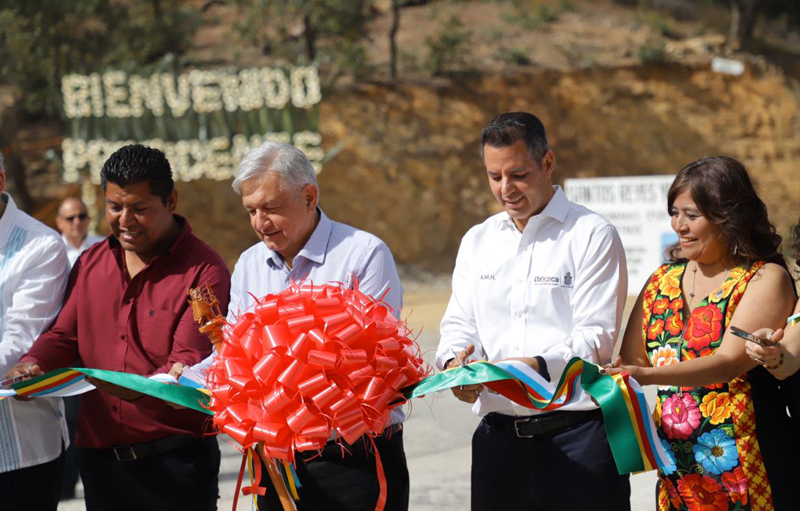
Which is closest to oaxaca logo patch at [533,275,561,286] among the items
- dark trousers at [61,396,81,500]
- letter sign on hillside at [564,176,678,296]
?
dark trousers at [61,396,81,500]

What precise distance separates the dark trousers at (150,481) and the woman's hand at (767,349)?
6.48 ft

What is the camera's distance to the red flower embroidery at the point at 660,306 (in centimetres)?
302

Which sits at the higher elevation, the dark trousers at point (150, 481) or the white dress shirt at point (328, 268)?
the white dress shirt at point (328, 268)

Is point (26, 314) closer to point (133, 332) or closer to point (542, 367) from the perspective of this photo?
point (133, 332)

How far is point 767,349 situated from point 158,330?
2063 millimetres

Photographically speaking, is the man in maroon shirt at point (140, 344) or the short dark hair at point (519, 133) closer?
the short dark hair at point (519, 133)

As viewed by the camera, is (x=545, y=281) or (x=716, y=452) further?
(x=545, y=281)

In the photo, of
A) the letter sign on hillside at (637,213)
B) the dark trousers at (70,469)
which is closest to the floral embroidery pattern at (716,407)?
the dark trousers at (70,469)

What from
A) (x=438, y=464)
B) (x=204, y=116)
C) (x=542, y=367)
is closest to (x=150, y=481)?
(x=542, y=367)

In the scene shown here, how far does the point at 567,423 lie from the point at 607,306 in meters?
0.41

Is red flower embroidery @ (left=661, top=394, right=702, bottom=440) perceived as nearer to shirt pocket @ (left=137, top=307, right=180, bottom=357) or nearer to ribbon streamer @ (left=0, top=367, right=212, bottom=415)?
ribbon streamer @ (left=0, top=367, right=212, bottom=415)

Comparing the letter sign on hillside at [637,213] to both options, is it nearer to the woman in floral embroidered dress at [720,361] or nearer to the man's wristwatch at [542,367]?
Result: the woman in floral embroidered dress at [720,361]

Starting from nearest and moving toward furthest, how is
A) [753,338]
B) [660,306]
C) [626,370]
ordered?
[753,338], [626,370], [660,306]

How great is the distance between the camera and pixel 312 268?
313 centimetres
